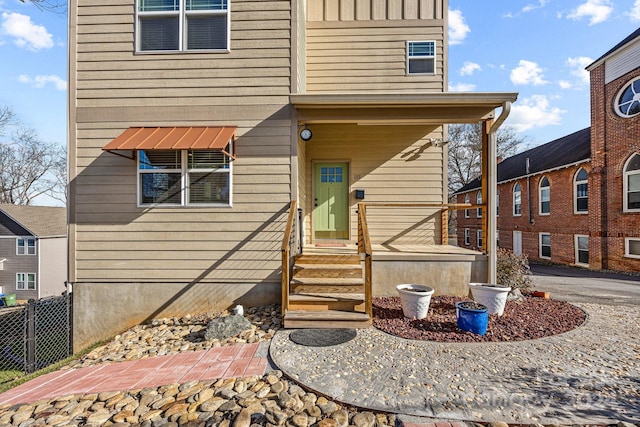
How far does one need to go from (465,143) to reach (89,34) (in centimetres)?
2410

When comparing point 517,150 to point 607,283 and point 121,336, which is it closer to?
point 607,283

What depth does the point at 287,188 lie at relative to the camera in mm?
5305

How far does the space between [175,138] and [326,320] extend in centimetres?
396

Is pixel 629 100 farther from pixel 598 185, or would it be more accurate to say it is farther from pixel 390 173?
pixel 390 173

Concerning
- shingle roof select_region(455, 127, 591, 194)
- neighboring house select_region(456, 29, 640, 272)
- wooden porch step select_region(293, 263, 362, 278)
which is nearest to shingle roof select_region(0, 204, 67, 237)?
wooden porch step select_region(293, 263, 362, 278)

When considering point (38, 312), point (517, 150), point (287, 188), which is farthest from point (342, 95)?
point (517, 150)

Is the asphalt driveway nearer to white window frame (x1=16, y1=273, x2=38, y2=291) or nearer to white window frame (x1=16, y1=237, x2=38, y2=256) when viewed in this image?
white window frame (x1=16, y1=237, x2=38, y2=256)

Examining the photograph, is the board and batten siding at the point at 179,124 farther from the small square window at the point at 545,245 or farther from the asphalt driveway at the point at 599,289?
the small square window at the point at 545,245

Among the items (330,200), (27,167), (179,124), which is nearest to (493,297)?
(330,200)

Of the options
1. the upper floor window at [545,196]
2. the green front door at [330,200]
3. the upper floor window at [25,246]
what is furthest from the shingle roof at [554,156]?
the upper floor window at [25,246]

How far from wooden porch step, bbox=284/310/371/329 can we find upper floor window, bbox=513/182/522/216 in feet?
51.5

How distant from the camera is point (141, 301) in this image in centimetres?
527

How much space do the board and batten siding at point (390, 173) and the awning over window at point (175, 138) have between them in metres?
2.70

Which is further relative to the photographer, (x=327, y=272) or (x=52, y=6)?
(x=52, y=6)
